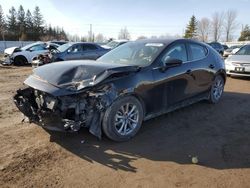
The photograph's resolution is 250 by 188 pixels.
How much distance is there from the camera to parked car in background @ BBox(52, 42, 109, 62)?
1406 cm

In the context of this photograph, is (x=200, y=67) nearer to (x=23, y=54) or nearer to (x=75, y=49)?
Result: (x=75, y=49)

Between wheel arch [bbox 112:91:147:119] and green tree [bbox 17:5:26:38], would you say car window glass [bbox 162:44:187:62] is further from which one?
green tree [bbox 17:5:26:38]

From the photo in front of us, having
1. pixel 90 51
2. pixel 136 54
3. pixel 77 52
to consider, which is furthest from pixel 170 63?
pixel 90 51

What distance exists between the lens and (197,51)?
633 cm

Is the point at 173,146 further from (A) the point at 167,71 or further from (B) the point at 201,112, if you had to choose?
(B) the point at 201,112

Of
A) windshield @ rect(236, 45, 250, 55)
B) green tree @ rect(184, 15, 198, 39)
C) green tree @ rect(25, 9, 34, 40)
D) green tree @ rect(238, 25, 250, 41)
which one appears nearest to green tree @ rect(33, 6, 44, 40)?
green tree @ rect(25, 9, 34, 40)

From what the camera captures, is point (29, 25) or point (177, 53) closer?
point (177, 53)

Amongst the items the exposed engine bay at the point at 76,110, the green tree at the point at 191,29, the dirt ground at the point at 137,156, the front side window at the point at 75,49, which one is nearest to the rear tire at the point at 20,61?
the front side window at the point at 75,49

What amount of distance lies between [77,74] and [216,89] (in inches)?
163

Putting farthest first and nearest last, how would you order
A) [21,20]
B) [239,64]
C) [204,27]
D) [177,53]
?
[204,27] < [21,20] < [239,64] < [177,53]

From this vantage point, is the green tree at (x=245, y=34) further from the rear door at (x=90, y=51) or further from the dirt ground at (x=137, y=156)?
the dirt ground at (x=137, y=156)

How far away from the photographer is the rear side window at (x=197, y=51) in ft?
20.1

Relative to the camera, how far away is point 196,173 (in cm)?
361

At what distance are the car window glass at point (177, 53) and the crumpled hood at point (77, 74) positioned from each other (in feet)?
2.95
